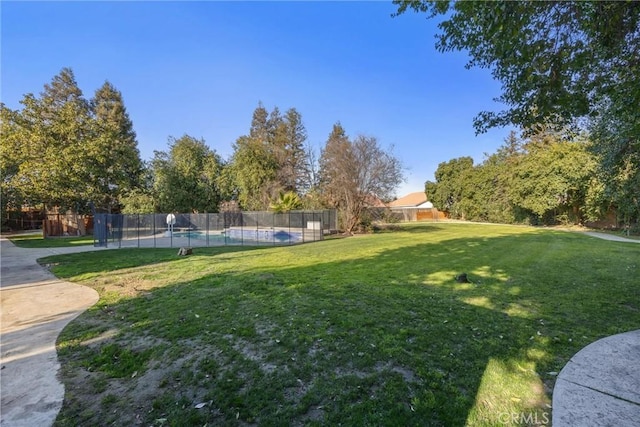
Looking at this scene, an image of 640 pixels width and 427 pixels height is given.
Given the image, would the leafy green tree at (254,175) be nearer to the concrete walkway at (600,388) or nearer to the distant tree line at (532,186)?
the distant tree line at (532,186)

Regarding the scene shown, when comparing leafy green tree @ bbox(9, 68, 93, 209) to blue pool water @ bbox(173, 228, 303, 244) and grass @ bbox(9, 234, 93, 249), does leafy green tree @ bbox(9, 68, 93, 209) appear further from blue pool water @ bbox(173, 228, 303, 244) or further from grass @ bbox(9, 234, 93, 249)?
blue pool water @ bbox(173, 228, 303, 244)

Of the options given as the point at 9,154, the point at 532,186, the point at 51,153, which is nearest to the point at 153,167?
the point at 51,153

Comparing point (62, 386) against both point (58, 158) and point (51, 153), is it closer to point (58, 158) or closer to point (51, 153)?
point (58, 158)

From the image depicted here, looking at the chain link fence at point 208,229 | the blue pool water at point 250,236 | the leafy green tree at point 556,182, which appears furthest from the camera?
the leafy green tree at point 556,182

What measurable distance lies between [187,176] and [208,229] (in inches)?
503

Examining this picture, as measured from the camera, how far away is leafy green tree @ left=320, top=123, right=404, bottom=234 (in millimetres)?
20141

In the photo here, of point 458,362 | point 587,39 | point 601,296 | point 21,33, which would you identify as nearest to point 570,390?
point 458,362

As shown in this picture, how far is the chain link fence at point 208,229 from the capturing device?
51.6ft

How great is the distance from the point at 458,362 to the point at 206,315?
131 inches

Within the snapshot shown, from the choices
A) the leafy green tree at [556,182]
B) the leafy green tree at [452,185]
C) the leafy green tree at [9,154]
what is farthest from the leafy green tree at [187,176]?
the leafy green tree at [452,185]

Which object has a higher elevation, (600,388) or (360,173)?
(360,173)

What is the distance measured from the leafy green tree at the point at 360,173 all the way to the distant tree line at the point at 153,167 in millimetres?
68

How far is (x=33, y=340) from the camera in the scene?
146 inches

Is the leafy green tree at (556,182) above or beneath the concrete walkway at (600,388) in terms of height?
above
